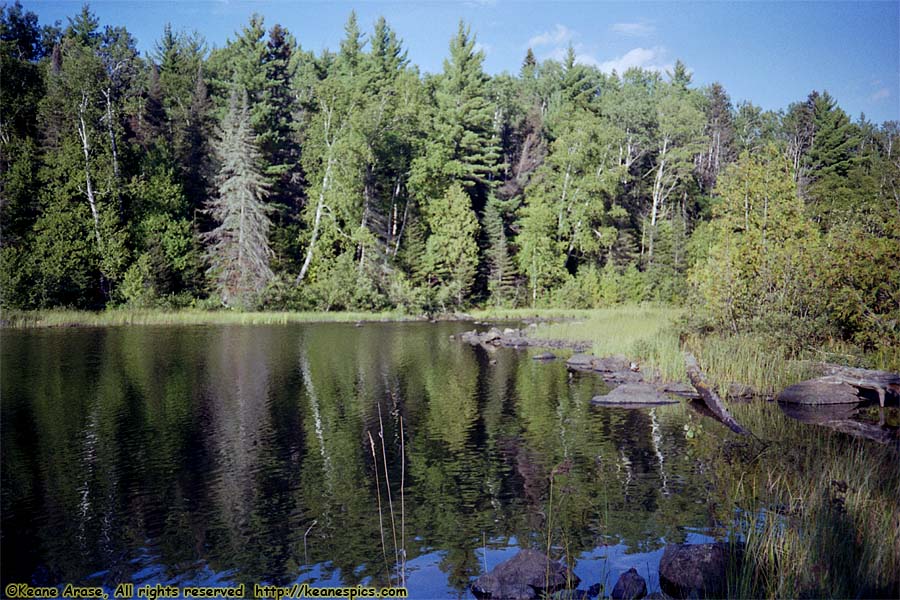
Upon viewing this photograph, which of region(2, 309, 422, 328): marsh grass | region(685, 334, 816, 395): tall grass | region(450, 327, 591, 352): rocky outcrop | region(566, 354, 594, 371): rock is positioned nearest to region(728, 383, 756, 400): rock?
region(685, 334, 816, 395): tall grass

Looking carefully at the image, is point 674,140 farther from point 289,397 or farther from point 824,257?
→ point 289,397

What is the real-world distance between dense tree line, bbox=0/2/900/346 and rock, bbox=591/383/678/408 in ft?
84.7

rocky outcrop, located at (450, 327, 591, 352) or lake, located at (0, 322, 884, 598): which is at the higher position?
rocky outcrop, located at (450, 327, 591, 352)

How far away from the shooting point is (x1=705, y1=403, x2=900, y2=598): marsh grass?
6.27 meters

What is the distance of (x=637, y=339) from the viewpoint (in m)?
25.1

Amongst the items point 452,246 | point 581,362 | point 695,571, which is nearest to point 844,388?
point 581,362

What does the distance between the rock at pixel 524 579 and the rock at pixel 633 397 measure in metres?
9.92

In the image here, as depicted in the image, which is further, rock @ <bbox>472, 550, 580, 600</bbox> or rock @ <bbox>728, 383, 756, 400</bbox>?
rock @ <bbox>728, 383, 756, 400</bbox>

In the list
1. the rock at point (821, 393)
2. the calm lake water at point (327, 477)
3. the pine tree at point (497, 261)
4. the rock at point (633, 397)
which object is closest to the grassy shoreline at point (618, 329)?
the rock at point (821, 393)

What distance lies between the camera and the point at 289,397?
18.0m

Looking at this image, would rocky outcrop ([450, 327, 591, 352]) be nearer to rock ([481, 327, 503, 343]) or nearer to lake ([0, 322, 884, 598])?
rock ([481, 327, 503, 343])

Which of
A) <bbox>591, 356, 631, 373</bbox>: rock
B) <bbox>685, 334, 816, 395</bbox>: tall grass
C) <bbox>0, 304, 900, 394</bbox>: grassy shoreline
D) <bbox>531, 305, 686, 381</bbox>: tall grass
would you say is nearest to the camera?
<bbox>685, 334, 816, 395</bbox>: tall grass

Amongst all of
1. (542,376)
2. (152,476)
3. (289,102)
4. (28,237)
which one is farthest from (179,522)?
(289,102)

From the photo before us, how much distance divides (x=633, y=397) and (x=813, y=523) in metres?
9.82
